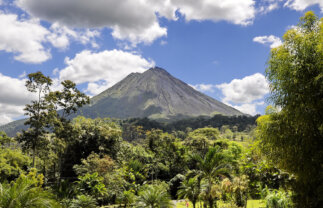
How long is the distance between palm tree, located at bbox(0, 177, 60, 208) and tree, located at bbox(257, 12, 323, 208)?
7.49 meters

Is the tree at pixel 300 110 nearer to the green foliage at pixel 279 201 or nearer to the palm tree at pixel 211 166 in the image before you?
the green foliage at pixel 279 201

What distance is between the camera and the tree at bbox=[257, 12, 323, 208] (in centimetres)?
766

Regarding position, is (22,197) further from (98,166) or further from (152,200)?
(98,166)

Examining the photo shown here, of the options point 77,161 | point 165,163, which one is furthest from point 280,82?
point 165,163

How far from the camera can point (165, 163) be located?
1335 inches

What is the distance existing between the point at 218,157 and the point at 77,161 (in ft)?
54.5

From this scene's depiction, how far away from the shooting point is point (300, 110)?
780 cm

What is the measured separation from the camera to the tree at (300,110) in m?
7.66

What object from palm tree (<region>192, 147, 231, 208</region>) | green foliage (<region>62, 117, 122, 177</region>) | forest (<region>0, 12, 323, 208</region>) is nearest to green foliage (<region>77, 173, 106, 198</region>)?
forest (<region>0, 12, 323, 208</region>)

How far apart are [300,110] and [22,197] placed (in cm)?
851

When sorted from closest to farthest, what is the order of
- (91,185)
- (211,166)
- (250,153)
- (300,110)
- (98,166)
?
(300,110), (250,153), (211,166), (91,185), (98,166)

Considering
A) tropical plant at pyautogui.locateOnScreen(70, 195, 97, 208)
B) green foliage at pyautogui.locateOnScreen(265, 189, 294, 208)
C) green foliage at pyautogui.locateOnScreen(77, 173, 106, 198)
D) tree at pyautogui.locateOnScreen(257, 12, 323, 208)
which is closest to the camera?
tree at pyautogui.locateOnScreen(257, 12, 323, 208)

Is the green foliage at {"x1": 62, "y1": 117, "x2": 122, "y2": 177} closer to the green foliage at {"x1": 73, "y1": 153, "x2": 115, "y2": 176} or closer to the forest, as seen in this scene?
the forest

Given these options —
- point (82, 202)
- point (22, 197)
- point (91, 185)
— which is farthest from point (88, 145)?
point (22, 197)
